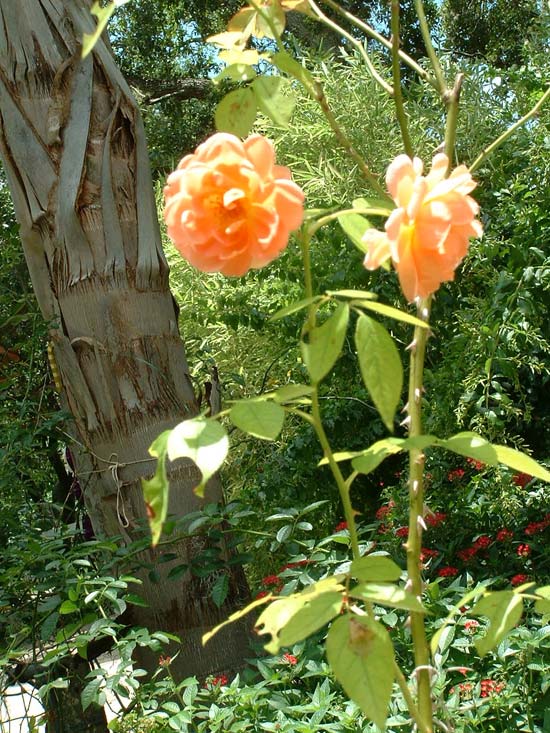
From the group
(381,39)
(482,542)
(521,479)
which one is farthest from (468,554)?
(381,39)

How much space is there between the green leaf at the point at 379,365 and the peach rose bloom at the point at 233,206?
7cm

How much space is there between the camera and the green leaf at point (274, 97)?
0.62 meters

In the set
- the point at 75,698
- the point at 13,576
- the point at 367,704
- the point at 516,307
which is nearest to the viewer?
the point at 367,704

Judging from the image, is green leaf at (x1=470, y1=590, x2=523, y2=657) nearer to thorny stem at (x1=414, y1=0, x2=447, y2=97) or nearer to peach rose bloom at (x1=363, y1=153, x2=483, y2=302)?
peach rose bloom at (x1=363, y1=153, x2=483, y2=302)

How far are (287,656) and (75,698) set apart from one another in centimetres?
72

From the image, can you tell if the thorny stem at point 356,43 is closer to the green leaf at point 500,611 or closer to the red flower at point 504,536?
the green leaf at point 500,611

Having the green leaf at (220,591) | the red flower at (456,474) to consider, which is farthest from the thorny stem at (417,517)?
the red flower at (456,474)

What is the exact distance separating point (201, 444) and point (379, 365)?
0.39 feet

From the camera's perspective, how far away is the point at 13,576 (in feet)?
5.12

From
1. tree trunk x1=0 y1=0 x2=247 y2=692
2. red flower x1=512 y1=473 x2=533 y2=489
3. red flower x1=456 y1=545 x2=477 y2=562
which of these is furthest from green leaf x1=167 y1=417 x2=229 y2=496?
red flower x1=512 y1=473 x2=533 y2=489

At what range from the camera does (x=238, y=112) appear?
0.66 metres

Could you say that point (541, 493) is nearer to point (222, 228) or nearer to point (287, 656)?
point (287, 656)

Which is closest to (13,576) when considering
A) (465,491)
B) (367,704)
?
(465,491)

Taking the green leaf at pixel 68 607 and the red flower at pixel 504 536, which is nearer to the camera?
the green leaf at pixel 68 607
